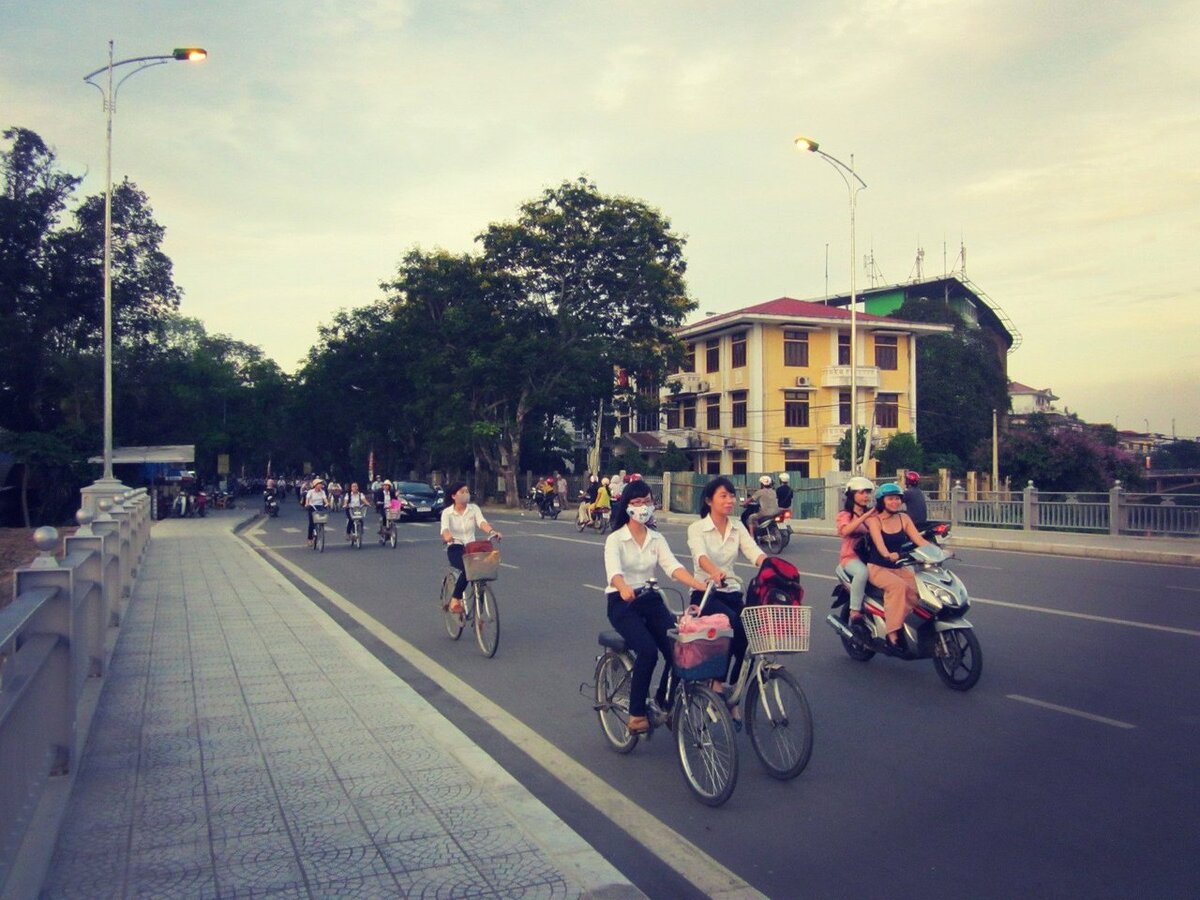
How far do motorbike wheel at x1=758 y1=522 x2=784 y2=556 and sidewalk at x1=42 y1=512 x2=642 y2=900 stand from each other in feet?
45.0

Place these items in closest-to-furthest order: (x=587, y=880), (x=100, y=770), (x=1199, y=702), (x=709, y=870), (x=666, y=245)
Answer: (x=587, y=880), (x=709, y=870), (x=100, y=770), (x=1199, y=702), (x=666, y=245)

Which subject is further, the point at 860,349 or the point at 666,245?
the point at 860,349

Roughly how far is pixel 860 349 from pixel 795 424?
566 centimetres

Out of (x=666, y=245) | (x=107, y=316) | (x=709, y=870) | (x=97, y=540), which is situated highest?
(x=666, y=245)

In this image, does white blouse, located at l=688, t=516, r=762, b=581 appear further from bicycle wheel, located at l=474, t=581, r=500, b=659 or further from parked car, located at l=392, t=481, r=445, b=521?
parked car, located at l=392, t=481, r=445, b=521

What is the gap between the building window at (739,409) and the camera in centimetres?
5359

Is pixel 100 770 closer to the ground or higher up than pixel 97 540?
closer to the ground

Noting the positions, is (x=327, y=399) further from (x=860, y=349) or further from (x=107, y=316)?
(x=107, y=316)

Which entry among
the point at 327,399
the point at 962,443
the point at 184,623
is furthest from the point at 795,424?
Result: the point at 184,623

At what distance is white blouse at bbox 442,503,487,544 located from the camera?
1092cm

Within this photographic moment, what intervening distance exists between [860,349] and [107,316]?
3873cm

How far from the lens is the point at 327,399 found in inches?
2680

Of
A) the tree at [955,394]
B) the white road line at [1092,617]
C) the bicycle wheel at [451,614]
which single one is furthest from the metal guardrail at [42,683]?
the tree at [955,394]

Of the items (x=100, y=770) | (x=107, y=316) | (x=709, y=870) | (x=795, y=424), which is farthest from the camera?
(x=795, y=424)
